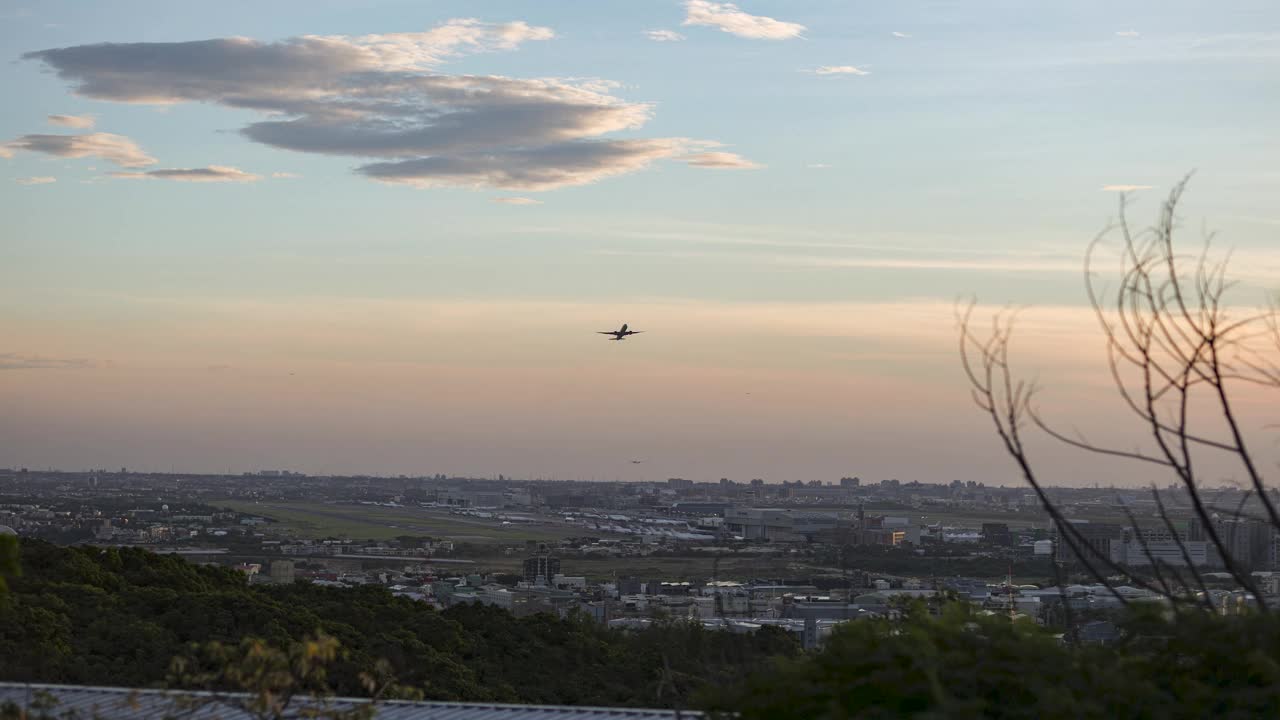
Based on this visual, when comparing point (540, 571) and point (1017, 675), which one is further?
point (540, 571)

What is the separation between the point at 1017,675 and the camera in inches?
312

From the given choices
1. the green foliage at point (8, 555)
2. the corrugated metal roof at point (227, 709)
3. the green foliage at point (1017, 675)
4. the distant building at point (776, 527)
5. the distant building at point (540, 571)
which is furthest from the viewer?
the distant building at point (776, 527)

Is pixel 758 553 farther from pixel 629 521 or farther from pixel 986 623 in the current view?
pixel 986 623

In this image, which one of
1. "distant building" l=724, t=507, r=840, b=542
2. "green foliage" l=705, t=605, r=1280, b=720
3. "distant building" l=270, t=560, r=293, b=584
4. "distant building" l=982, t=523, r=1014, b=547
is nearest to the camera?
"green foliage" l=705, t=605, r=1280, b=720

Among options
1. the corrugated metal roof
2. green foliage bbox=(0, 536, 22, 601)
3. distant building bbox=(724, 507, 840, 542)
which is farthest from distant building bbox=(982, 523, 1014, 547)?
green foliage bbox=(0, 536, 22, 601)

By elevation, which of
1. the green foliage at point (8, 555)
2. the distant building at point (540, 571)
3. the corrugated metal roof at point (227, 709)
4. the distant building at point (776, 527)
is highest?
the green foliage at point (8, 555)

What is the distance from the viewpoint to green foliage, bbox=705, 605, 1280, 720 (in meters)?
7.70

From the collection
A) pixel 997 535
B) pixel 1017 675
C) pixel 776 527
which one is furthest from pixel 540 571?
pixel 1017 675

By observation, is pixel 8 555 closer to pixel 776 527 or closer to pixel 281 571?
pixel 281 571

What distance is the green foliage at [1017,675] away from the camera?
770cm

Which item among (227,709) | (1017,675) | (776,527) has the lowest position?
(776,527)

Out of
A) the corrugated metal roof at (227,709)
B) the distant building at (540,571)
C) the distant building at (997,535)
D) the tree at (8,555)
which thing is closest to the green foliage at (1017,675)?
the corrugated metal roof at (227,709)

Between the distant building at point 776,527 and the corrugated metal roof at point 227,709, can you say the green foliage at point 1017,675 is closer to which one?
the corrugated metal roof at point 227,709

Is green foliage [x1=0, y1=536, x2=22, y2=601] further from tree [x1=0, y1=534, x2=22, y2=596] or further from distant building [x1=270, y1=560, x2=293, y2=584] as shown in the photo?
distant building [x1=270, y1=560, x2=293, y2=584]
